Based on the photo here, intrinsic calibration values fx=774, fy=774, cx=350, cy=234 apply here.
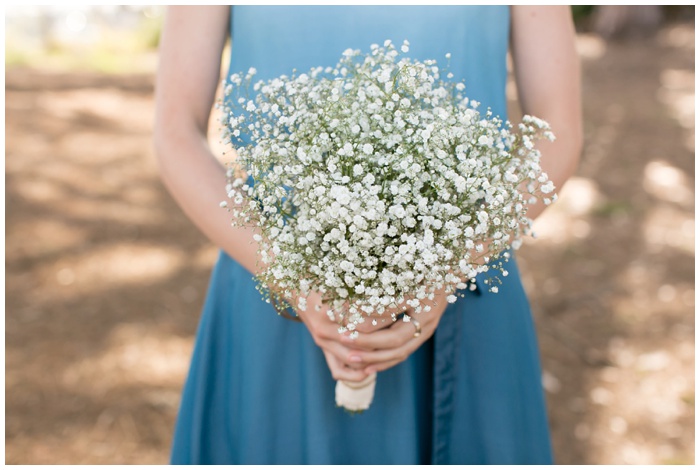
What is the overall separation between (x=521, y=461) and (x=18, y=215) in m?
4.70

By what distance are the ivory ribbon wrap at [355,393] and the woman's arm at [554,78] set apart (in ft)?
2.14

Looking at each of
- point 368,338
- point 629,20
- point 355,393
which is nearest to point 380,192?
point 368,338

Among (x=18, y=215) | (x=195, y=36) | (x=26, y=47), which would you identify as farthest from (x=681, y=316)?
(x=26, y=47)

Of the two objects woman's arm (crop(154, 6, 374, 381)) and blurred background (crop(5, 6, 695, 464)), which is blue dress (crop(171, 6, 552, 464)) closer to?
woman's arm (crop(154, 6, 374, 381))

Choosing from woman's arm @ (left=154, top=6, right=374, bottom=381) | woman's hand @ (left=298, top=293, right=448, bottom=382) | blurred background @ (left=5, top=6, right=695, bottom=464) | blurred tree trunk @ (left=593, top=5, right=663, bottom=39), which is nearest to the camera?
woman's hand @ (left=298, top=293, right=448, bottom=382)

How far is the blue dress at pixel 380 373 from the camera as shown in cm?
196

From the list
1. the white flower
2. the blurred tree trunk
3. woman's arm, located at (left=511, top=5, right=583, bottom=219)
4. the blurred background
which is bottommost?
the blurred background

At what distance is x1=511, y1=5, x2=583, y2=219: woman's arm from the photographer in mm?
1888

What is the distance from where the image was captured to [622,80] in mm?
8852

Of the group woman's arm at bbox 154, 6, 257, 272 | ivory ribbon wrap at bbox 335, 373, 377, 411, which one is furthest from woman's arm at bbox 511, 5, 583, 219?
woman's arm at bbox 154, 6, 257, 272

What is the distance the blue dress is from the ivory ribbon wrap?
0.17m

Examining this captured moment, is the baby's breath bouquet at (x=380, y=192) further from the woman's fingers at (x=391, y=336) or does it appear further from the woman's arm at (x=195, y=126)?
the woman's arm at (x=195, y=126)

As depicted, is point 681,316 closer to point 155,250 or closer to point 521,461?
point 521,461

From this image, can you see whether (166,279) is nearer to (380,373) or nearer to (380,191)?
(380,373)
